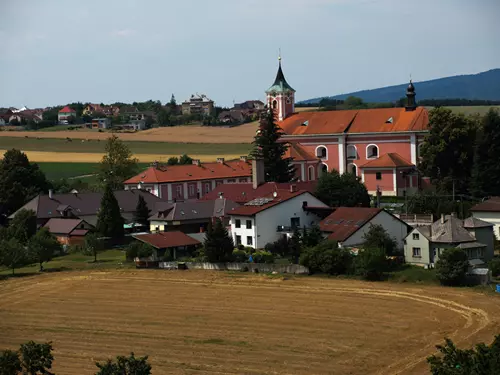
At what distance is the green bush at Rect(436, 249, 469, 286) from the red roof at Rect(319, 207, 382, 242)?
8.59 metres

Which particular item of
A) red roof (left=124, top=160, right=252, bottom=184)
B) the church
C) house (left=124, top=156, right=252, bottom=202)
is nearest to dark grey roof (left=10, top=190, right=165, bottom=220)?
house (left=124, top=156, right=252, bottom=202)

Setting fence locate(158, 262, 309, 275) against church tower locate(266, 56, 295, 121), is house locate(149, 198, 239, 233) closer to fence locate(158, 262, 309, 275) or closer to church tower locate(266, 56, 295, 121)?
fence locate(158, 262, 309, 275)

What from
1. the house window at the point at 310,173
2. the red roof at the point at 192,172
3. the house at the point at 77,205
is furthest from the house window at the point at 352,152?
the house at the point at 77,205

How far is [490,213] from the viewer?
2153 inches

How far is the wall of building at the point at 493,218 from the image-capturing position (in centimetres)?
5438

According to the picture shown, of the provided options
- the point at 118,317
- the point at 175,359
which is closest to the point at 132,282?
the point at 118,317

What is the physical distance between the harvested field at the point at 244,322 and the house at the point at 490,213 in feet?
41.3

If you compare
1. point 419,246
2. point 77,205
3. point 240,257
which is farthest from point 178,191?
point 419,246

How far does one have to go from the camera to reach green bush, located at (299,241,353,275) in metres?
47.5

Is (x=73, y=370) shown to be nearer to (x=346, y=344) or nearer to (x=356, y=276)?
(x=346, y=344)

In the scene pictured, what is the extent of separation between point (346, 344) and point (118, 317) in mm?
10870

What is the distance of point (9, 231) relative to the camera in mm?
65125

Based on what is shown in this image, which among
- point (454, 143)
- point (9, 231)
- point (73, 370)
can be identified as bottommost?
point (73, 370)

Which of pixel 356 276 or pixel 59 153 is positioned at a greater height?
pixel 59 153
